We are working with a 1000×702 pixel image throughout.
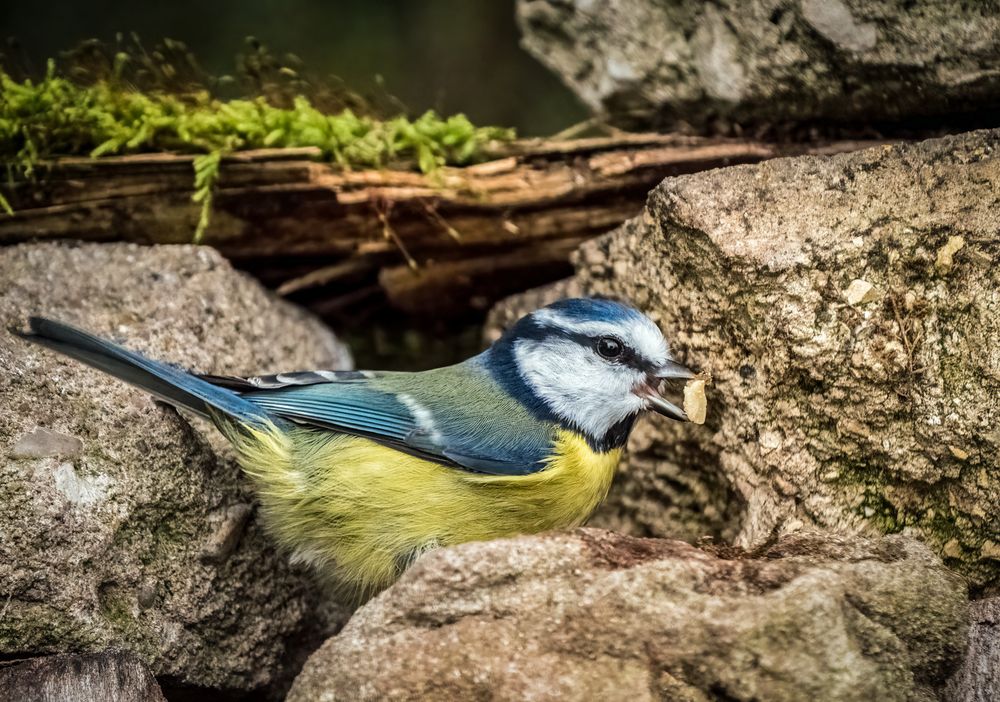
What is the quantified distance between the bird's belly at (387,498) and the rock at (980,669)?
0.81m

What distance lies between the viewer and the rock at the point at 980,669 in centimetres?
173

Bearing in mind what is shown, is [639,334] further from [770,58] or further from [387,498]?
[770,58]

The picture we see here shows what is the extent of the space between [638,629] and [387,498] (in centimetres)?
73

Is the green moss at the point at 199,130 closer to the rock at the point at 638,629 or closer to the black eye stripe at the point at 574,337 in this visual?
the black eye stripe at the point at 574,337

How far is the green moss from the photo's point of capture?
8.12ft

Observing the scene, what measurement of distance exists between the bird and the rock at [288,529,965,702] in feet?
1.28

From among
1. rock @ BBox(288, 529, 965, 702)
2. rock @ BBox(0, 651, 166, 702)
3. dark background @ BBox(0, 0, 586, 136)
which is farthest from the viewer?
dark background @ BBox(0, 0, 586, 136)

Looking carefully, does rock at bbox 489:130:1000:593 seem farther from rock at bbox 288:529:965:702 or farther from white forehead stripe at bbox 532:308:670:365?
rock at bbox 288:529:965:702

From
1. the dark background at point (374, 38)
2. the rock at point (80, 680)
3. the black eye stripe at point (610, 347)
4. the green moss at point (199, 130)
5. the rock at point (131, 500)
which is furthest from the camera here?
the dark background at point (374, 38)

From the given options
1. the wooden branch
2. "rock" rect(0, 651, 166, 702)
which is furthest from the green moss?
"rock" rect(0, 651, 166, 702)

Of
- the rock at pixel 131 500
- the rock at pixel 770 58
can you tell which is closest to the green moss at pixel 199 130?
the rock at pixel 131 500

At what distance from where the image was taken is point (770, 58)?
2.39 metres

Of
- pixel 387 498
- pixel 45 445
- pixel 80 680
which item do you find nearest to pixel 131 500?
pixel 45 445

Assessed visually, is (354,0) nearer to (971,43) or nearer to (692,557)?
(971,43)
